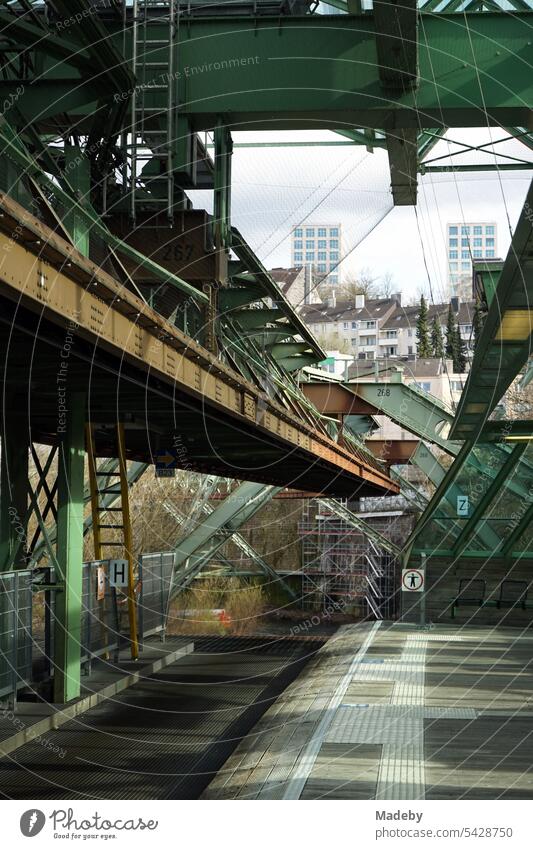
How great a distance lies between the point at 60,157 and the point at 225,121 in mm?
3478

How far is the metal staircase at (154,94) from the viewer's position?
16.9 m

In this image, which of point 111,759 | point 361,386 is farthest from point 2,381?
point 361,386

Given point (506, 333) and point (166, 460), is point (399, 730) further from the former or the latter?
point (166, 460)

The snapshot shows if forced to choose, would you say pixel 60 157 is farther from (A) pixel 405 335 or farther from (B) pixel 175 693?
(A) pixel 405 335

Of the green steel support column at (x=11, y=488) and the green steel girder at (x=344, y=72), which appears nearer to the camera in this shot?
the green steel girder at (x=344, y=72)

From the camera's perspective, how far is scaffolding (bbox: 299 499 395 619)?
237 ft

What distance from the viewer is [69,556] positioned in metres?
19.6

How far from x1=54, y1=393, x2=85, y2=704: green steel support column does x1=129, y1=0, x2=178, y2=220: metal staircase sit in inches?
151

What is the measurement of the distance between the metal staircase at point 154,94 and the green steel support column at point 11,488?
15.4 feet

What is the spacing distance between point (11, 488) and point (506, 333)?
9110 mm

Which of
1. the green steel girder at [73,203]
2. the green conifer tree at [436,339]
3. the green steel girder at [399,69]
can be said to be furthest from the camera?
the green conifer tree at [436,339]

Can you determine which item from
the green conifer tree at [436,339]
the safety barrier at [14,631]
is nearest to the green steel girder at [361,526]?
the green conifer tree at [436,339]

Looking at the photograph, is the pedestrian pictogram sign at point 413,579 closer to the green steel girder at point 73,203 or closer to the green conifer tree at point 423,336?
the green steel girder at point 73,203
